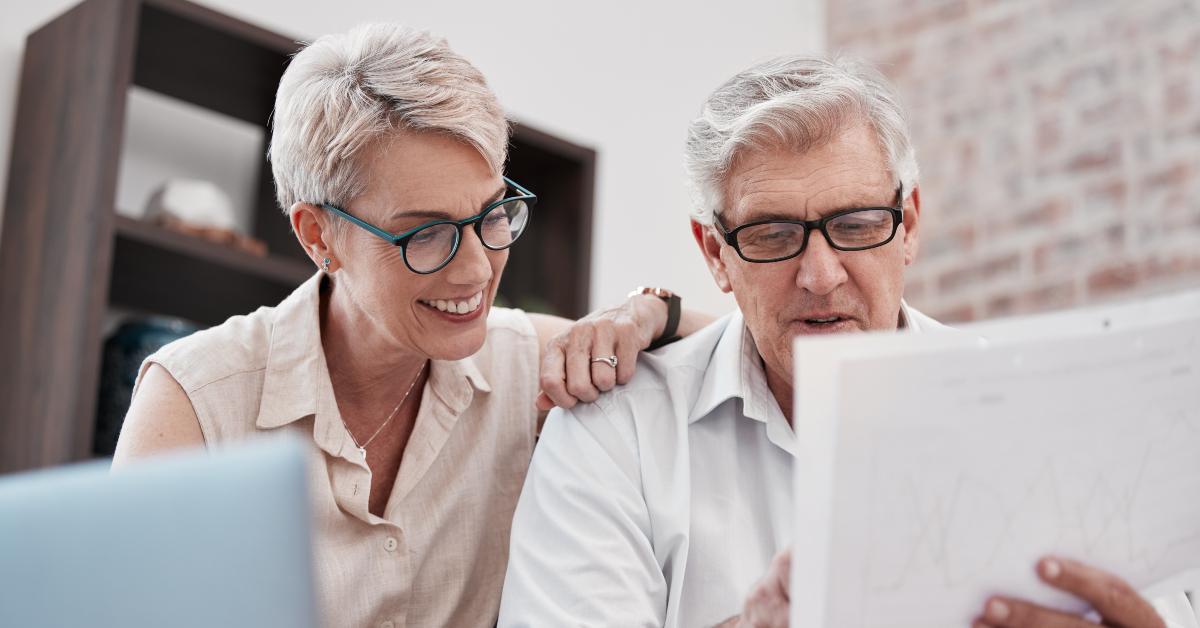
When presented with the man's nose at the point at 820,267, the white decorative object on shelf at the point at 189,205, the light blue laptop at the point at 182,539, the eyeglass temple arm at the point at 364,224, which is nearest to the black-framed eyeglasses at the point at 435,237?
the eyeglass temple arm at the point at 364,224

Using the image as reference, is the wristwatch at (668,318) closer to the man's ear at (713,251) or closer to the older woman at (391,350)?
the older woman at (391,350)

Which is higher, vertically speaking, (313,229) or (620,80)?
(620,80)

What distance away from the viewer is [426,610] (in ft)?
5.58

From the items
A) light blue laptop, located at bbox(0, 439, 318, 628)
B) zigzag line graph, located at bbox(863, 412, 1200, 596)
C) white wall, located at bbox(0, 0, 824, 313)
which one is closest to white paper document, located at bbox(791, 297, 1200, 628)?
zigzag line graph, located at bbox(863, 412, 1200, 596)

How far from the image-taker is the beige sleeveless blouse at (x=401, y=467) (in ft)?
5.48

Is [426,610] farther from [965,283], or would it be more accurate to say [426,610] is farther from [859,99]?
[965,283]

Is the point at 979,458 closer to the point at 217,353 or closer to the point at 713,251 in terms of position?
the point at 713,251

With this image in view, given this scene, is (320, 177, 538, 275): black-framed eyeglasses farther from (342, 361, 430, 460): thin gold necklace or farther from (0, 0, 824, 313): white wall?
(0, 0, 824, 313): white wall

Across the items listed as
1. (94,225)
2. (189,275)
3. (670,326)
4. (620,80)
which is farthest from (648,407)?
(620,80)

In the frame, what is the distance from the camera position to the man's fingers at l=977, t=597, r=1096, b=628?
1.03 m

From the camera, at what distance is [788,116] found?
1588mm

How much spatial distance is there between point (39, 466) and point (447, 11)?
66.7 inches

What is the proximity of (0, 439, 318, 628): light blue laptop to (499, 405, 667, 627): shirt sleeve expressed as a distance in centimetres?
75

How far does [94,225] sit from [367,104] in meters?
1.13
